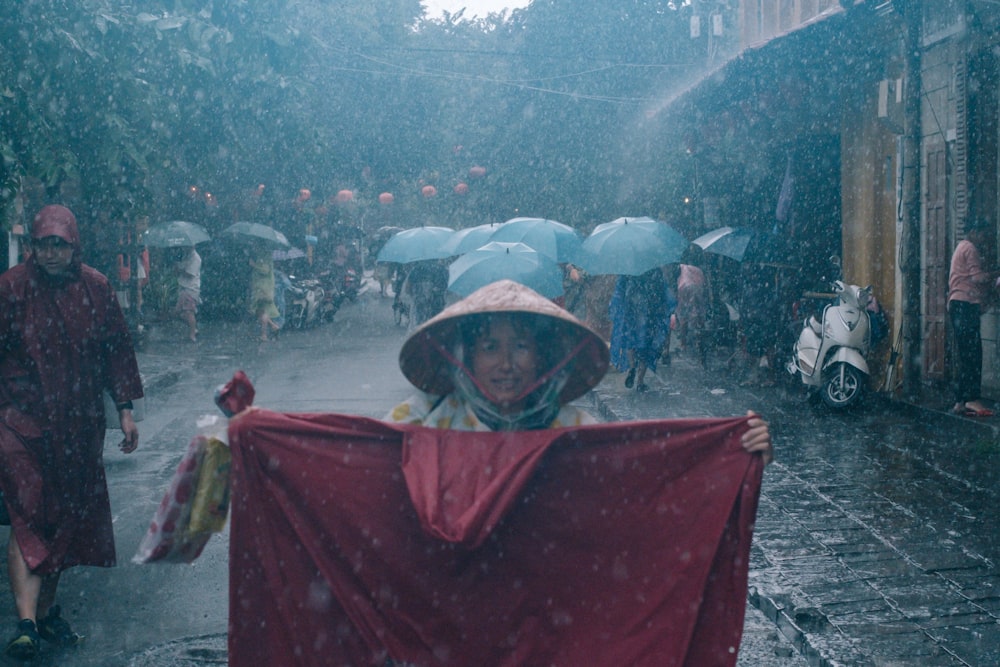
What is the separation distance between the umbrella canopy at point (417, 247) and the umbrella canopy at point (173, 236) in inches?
310

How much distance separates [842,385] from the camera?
1075 centimetres

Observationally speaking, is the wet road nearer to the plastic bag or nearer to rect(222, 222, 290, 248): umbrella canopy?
the plastic bag

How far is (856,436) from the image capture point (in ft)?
31.1

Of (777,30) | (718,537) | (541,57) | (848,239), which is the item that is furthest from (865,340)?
(541,57)

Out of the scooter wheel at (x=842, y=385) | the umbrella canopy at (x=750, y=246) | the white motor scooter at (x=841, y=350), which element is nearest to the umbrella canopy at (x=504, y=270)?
the white motor scooter at (x=841, y=350)

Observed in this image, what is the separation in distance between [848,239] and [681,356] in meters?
4.17

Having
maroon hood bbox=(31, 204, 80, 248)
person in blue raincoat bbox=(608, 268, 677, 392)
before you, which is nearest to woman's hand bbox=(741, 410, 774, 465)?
maroon hood bbox=(31, 204, 80, 248)

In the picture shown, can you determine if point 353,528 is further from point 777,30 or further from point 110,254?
point 777,30

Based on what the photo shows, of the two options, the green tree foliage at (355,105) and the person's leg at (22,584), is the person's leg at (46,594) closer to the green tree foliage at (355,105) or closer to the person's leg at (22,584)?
the person's leg at (22,584)

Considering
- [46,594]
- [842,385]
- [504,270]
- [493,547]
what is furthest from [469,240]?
[493,547]

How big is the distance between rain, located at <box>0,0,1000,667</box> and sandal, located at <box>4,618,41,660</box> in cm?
10

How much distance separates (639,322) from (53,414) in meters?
8.95

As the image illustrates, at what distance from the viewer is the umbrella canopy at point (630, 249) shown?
12.6m

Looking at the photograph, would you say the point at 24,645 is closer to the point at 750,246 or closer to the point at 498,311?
the point at 498,311
